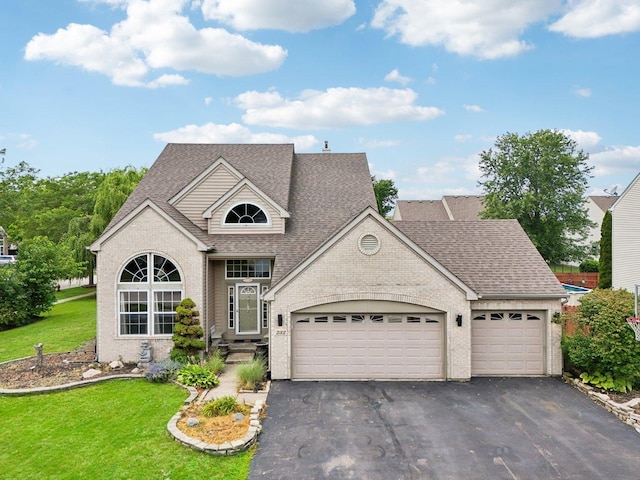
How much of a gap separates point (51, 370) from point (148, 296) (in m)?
3.63

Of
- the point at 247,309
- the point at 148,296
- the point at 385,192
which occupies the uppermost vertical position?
the point at 385,192

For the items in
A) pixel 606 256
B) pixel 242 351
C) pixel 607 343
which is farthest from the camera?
pixel 606 256

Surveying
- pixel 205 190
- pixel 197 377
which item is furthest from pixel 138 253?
pixel 197 377

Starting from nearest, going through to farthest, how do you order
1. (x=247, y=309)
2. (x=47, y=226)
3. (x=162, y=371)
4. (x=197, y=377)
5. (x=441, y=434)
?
(x=441, y=434) < (x=197, y=377) < (x=162, y=371) < (x=247, y=309) < (x=47, y=226)

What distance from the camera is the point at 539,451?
25.9 ft

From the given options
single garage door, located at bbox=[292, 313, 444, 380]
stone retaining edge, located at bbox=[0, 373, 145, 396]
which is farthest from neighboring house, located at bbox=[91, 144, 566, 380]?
stone retaining edge, located at bbox=[0, 373, 145, 396]

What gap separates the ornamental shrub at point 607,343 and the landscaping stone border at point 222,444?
9.35 metres

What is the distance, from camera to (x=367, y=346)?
12273 mm

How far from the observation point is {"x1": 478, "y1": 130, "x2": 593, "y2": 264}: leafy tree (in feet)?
102

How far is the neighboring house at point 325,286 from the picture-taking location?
1218cm

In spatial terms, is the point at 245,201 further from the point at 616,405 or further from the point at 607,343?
the point at 616,405

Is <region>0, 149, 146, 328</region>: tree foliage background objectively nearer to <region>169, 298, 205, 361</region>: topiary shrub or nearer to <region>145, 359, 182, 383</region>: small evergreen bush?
<region>169, 298, 205, 361</region>: topiary shrub

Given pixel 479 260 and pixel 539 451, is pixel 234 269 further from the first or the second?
pixel 539 451

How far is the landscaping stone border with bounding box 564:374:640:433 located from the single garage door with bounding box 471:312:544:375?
135 cm
